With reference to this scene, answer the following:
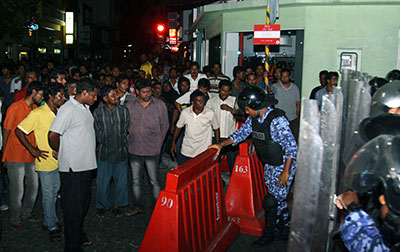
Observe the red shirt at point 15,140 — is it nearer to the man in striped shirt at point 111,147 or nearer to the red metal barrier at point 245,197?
the man in striped shirt at point 111,147

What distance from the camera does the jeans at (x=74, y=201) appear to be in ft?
16.7

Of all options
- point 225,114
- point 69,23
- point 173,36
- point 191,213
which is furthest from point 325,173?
point 69,23

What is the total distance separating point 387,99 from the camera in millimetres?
4555

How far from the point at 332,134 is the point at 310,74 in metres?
9.59

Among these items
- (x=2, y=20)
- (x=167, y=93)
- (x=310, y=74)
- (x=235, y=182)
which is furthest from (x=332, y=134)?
(x=2, y=20)

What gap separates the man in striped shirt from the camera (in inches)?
249

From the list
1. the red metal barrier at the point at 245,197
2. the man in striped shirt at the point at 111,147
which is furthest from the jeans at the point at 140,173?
the red metal barrier at the point at 245,197

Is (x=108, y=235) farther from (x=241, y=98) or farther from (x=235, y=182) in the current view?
(x=241, y=98)

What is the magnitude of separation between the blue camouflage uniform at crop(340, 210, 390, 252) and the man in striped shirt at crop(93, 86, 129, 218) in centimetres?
431

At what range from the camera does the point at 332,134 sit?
2777 millimetres

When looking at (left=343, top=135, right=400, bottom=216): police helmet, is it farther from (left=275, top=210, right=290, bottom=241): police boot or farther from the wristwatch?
(left=275, top=210, right=290, bottom=241): police boot

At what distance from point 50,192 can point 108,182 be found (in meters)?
1.16

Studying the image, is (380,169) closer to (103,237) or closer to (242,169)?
(242,169)

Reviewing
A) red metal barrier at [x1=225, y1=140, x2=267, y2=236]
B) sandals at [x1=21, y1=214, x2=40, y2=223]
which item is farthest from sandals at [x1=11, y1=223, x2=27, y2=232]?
red metal barrier at [x1=225, y1=140, x2=267, y2=236]
